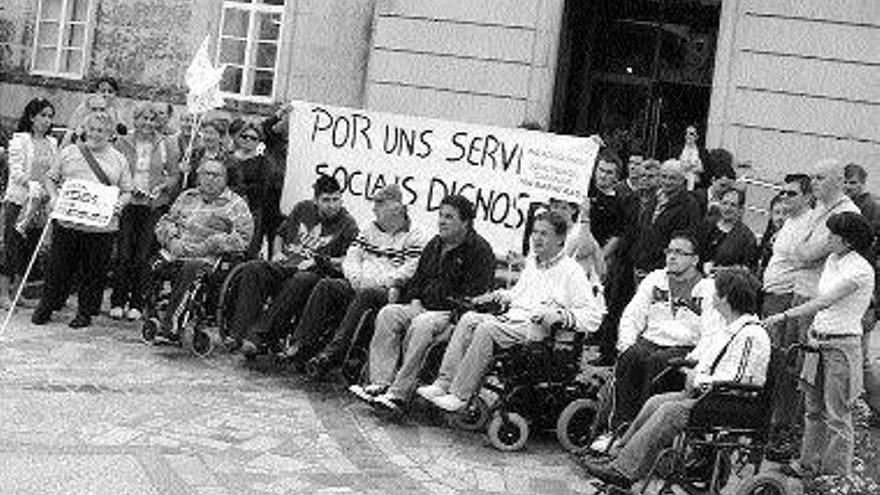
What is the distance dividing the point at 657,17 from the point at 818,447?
10.0m

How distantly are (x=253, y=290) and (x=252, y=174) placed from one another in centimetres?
176

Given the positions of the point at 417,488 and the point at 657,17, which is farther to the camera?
the point at 657,17

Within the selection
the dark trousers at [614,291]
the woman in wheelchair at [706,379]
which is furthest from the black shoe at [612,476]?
the dark trousers at [614,291]

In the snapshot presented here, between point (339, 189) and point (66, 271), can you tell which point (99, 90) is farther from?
point (339, 189)

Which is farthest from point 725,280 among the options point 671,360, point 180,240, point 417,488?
point 180,240

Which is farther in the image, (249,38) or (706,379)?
(249,38)

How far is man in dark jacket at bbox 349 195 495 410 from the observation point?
367 inches

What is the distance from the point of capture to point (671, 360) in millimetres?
8148

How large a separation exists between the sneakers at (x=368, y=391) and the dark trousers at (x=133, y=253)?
3157 millimetres

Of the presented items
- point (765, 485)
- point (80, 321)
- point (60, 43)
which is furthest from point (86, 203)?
point (60, 43)

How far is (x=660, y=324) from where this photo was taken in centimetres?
870

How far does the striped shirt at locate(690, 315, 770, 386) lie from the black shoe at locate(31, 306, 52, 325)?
19.5 ft

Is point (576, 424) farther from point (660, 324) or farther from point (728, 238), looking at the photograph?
point (728, 238)

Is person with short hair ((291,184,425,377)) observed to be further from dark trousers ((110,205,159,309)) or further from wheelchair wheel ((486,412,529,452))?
dark trousers ((110,205,159,309))
